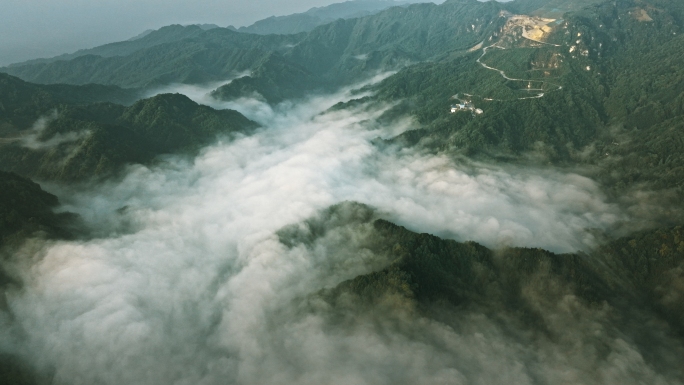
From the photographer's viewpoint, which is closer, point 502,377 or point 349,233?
point 502,377

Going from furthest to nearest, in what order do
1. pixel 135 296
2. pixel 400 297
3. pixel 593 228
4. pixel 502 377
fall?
pixel 593 228, pixel 135 296, pixel 400 297, pixel 502 377

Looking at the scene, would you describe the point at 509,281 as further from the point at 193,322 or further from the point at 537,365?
the point at 193,322

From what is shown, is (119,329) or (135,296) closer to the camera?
(119,329)

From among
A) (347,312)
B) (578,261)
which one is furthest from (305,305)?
(578,261)

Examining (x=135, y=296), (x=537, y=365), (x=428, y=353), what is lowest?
(x=537, y=365)

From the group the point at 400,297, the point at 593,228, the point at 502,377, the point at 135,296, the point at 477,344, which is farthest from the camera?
the point at 593,228

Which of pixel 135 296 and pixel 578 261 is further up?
pixel 135 296

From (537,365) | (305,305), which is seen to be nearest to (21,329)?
(305,305)

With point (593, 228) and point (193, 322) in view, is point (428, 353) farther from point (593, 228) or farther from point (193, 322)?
point (593, 228)

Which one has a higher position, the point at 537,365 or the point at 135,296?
the point at 135,296
